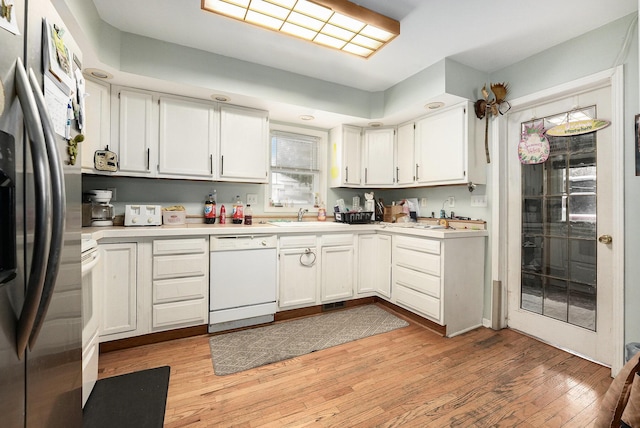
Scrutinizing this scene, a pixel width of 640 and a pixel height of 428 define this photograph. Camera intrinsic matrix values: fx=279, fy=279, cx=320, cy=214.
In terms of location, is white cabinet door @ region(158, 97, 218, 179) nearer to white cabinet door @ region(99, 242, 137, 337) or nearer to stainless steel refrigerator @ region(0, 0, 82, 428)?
white cabinet door @ region(99, 242, 137, 337)

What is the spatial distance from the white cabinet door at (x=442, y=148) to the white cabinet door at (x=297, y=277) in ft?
4.88

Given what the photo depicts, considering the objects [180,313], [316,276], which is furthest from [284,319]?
[180,313]

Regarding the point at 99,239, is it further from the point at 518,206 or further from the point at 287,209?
the point at 518,206

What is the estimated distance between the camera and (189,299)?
92.1 inches

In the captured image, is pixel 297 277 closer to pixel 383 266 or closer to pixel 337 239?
pixel 337 239

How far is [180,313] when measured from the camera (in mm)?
2312

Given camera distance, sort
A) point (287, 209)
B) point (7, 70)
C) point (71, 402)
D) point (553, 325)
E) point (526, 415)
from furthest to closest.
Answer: point (287, 209)
point (553, 325)
point (526, 415)
point (71, 402)
point (7, 70)

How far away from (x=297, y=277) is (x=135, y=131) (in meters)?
1.97

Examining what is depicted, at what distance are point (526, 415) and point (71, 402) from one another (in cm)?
208

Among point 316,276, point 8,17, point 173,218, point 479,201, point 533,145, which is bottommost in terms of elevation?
point 316,276

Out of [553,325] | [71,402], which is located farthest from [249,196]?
[553,325]

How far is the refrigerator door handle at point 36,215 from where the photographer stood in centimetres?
56

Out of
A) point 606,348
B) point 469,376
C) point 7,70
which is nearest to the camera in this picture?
point 7,70

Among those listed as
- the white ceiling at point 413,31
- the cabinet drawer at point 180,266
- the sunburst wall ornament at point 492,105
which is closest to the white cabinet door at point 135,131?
the white ceiling at point 413,31
